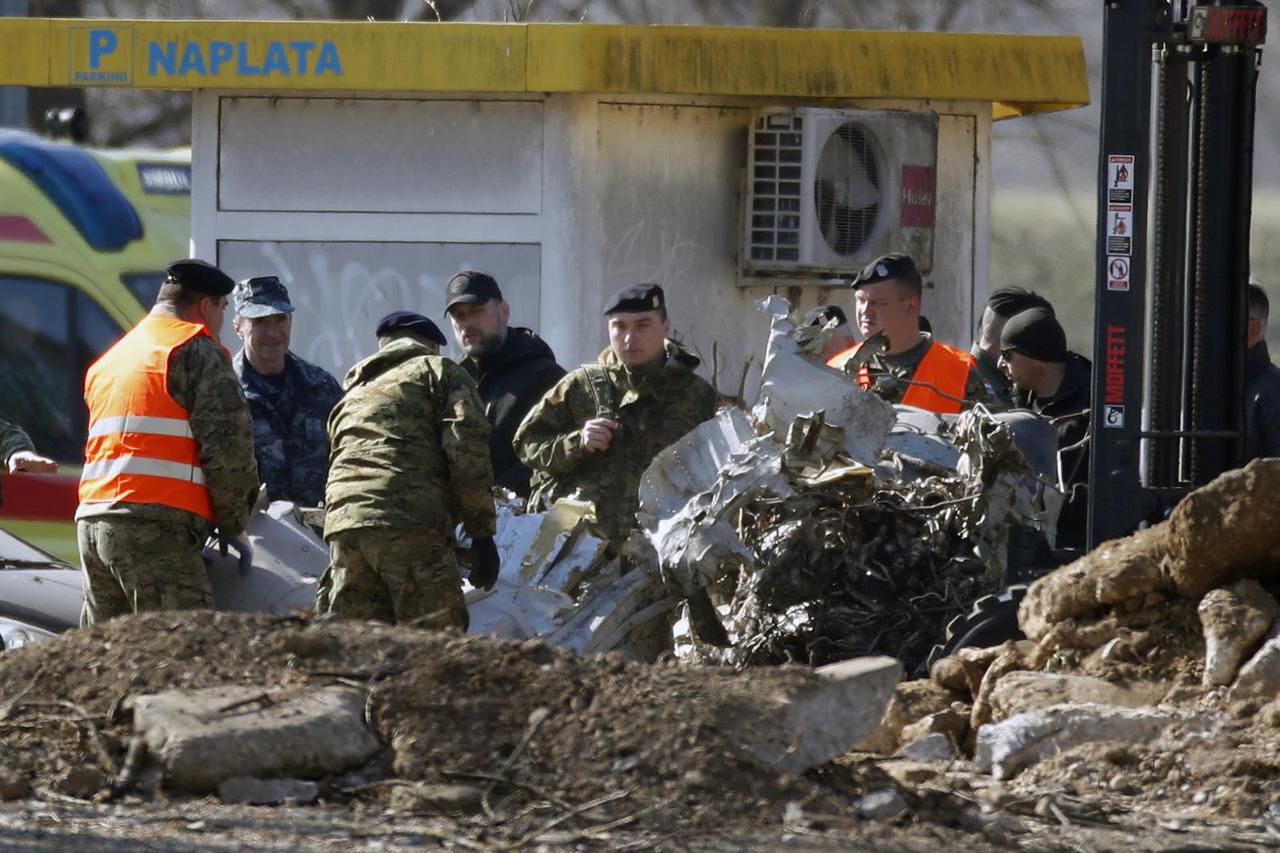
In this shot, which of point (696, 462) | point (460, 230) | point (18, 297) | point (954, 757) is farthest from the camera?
point (18, 297)

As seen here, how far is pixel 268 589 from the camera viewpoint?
7938 millimetres

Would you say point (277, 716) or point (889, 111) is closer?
point (277, 716)

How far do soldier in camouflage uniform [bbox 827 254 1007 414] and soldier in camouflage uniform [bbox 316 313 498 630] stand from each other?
1422 millimetres

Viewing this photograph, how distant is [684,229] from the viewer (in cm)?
1065

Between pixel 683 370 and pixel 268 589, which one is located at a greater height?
pixel 683 370

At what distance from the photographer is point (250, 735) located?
17.5 feet

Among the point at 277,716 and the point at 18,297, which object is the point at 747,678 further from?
the point at 18,297

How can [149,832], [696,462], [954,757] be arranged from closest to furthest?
[149,832] < [954,757] < [696,462]

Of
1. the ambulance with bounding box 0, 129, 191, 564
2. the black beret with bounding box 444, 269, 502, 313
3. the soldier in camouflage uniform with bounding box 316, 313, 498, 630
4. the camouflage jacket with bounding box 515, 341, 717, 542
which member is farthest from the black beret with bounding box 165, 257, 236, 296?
the ambulance with bounding box 0, 129, 191, 564

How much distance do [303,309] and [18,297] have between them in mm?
1950

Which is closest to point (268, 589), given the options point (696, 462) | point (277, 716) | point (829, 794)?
point (696, 462)

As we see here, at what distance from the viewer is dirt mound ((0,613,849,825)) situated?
527 cm

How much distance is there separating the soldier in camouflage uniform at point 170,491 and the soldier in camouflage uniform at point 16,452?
3.00ft

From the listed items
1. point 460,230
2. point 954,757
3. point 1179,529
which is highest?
point 460,230
